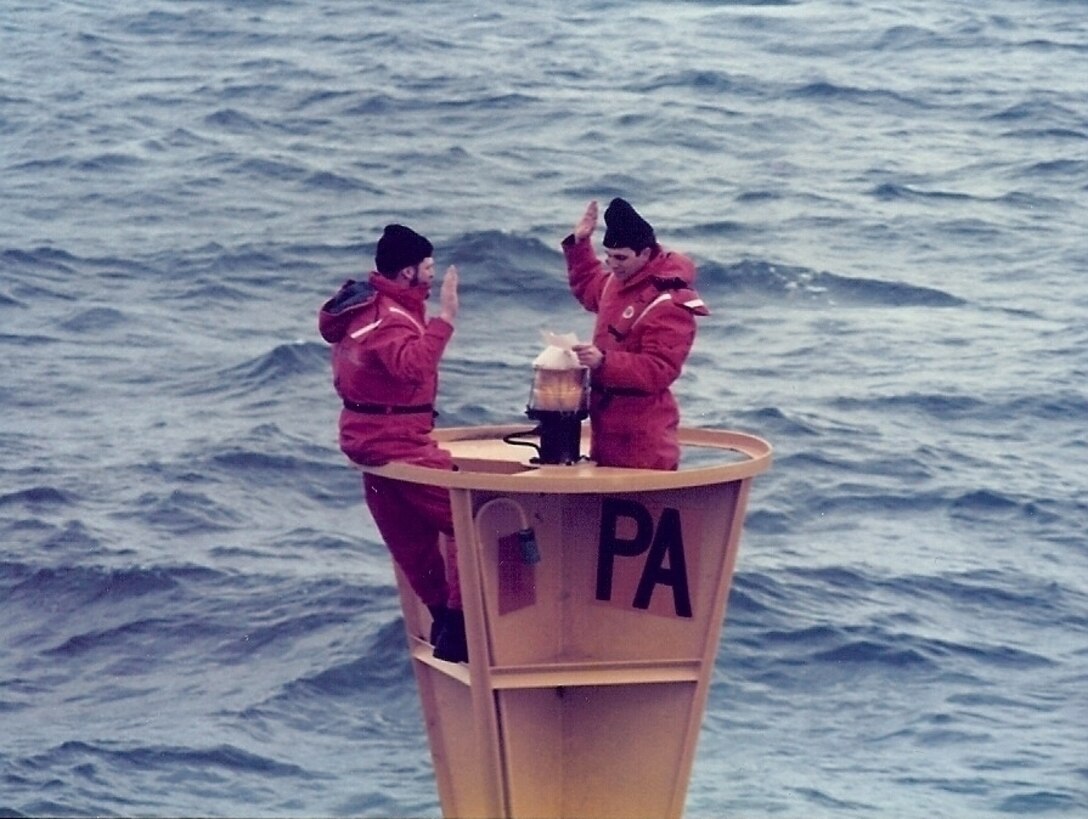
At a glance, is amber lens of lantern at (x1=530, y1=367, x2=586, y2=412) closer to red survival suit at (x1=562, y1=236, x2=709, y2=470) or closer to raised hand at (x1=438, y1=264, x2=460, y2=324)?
red survival suit at (x1=562, y1=236, x2=709, y2=470)

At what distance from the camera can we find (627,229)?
291 inches

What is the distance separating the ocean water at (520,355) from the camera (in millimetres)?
11336

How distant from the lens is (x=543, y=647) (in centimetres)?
761

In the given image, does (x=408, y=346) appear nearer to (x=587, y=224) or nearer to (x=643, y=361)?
(x=643, y=361)

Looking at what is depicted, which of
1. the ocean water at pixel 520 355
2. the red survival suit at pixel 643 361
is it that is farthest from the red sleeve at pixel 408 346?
the ocean water at pixel 520 355

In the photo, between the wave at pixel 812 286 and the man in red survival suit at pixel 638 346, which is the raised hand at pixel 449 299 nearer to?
the man in red survival suit at pixel 638 346

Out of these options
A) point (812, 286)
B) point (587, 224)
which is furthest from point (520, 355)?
point (587, 224)

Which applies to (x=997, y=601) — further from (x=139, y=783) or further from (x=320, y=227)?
(x=320, y=227)

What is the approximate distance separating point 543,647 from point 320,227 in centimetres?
1395

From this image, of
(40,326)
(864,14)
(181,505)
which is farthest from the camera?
(864,14)

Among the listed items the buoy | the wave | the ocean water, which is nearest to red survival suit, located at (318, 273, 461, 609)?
the buoy

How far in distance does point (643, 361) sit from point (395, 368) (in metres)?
0.94

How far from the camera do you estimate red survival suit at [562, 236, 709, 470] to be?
288 inches

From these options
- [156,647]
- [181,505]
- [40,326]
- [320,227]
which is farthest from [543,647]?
[320,227]
